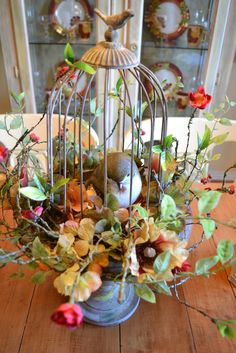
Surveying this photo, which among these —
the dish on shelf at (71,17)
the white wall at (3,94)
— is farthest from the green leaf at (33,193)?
the white wall at (3,94)

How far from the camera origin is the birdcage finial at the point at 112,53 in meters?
0.53

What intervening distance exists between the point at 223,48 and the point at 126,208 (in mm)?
1130

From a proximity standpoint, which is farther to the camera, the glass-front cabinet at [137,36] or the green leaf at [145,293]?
the glass-front cabinet at [137,36]

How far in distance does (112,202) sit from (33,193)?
0.48ft

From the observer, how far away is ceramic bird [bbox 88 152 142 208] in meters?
0.63

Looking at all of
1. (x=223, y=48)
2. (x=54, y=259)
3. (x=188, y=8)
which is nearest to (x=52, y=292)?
(x=54, y=259)

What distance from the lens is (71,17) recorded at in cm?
154

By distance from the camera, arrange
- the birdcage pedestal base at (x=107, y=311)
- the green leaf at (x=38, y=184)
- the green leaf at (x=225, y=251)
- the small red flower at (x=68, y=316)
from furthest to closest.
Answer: the birdcage pedestal base at (x=107, y=311) → the green leaf at (x=38, y=184) → the green leaf at (x=225, y=251) → the small red flower at (x=68, y=316)

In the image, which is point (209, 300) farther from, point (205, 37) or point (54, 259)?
point (205, 37)

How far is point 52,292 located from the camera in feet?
2.55

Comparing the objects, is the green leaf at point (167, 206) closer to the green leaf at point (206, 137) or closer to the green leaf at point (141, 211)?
the green leaf at point (141, 211)

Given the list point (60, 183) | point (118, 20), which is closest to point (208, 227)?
point (60, 183)

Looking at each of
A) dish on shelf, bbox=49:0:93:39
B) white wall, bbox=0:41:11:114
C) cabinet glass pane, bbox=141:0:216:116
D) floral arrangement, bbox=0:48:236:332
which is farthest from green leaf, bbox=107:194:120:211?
white wall, bbox=0:41:11:114

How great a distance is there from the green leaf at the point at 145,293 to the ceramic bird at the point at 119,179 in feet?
0.57
